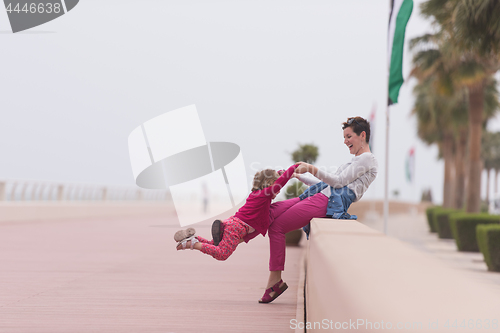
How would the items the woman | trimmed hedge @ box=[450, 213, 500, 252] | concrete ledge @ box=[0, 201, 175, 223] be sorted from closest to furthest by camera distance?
the woman
trimmed hedge @ box=[450, 213, 500, 252]
concrete ledge @ box=[0, 201, 175, 223]

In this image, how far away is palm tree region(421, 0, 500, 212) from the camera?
10758 millimetres

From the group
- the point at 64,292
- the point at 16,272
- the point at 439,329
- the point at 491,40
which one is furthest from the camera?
the point at 491,40

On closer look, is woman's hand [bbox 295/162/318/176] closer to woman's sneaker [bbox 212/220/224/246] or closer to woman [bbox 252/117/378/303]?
woman [bbox 252/117/378/303]

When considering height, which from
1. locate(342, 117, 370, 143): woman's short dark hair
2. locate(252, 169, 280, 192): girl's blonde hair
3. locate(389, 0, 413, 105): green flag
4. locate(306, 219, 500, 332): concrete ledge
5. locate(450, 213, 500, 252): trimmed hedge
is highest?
locate(389, 0, 413, 105): green flag

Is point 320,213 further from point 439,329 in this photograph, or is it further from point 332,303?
point 439,329

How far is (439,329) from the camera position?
43.4 inches

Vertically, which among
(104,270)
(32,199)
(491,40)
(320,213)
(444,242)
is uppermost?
(491,40)

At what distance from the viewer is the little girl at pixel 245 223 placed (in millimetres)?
4328

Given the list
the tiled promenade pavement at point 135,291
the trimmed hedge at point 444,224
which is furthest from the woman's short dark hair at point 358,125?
the trimmed hedge at point 444,224

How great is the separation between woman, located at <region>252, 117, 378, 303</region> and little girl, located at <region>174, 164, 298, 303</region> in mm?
144

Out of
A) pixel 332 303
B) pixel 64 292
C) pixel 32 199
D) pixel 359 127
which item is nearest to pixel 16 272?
pixel 64 292

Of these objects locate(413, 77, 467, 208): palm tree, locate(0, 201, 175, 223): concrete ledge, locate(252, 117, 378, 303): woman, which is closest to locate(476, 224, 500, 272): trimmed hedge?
locate(252, 117, 378, 303): woman

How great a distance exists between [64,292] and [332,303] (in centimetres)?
408

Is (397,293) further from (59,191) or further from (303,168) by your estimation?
(59,191)
